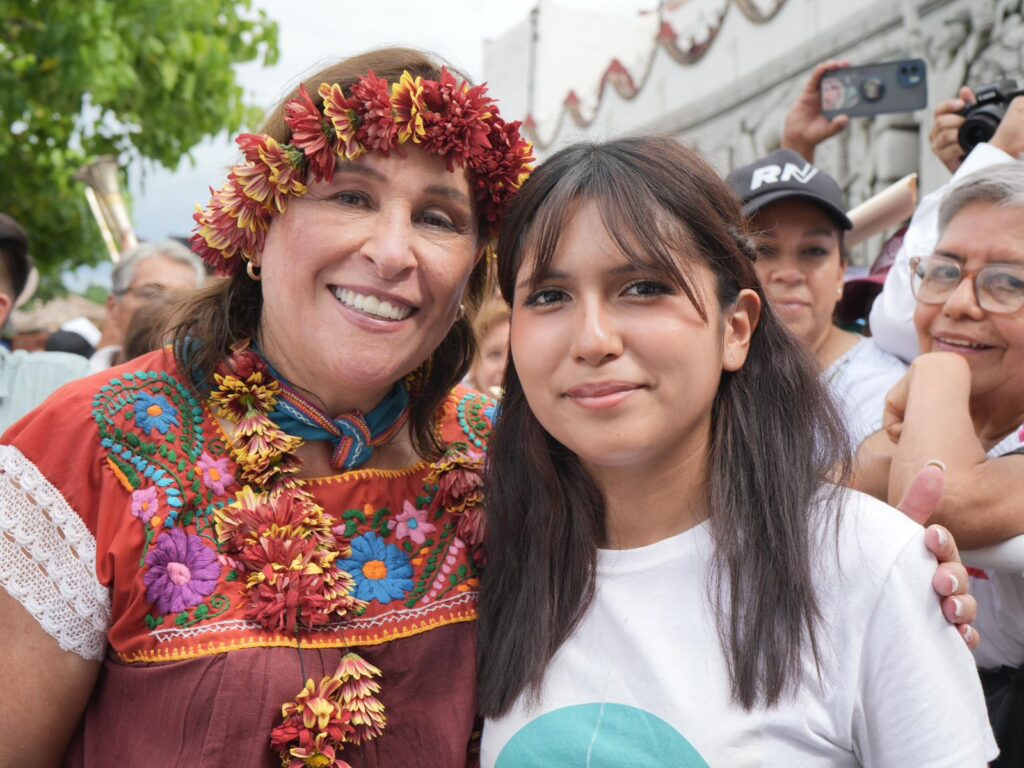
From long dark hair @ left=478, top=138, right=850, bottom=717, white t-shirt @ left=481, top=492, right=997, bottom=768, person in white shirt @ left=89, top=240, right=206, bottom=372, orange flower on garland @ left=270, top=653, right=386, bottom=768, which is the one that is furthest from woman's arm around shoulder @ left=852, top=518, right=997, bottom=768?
person in white shirt @ left=89, top=240, right=206, bottom=372

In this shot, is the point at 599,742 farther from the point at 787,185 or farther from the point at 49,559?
the point at 787,185

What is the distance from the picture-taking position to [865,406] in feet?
11.1

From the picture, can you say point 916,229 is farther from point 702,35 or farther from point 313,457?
point 702,35

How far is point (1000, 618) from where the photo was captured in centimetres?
234

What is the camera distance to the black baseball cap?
3.76 meters

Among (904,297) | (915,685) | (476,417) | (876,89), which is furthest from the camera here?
(876,89)

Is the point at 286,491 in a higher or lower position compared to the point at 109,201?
higher

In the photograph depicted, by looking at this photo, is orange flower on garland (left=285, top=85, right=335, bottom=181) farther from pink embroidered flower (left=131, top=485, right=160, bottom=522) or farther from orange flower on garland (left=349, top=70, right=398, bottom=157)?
pink embroidered flower (left=131, top=485, right=160, bottom=522)

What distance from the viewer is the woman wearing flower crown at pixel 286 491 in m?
2.01

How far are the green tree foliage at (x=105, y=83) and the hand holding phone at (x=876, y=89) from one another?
515cm

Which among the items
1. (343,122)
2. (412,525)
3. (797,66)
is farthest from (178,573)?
(797,66)

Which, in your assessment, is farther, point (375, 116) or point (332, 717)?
point (375, 116)

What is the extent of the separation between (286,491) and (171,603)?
0.34 m

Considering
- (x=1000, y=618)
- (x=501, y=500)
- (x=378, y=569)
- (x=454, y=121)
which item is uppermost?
(x=454, y=121)
